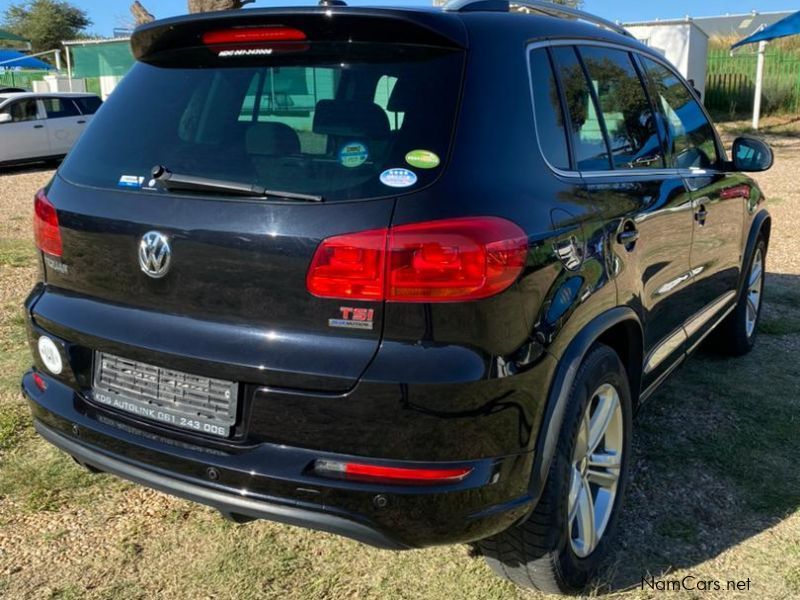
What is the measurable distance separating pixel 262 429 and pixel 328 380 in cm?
25

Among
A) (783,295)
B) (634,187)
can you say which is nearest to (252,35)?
(634,187)

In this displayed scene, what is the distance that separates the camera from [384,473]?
205cm

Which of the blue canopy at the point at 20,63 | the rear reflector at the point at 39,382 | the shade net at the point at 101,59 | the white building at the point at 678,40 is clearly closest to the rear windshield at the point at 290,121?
the rear reflector at the point at 39,382

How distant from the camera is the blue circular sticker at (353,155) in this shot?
2141 millimetres

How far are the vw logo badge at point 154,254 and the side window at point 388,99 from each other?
0.71m

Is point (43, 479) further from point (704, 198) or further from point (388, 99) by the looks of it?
point (704, 198)

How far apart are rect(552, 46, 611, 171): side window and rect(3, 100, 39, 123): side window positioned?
1533cm

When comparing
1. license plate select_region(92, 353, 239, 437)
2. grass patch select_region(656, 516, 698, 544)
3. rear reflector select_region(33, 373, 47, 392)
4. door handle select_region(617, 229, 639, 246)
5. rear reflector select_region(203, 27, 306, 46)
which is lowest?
grass patch select_region(656, 516, 698, 544)

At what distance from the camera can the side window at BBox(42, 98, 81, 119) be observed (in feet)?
53.1

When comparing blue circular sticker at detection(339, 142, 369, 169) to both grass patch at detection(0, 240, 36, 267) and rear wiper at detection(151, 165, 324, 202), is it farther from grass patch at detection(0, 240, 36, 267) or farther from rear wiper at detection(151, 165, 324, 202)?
grass patch at detection(0, 240, 36, 267)

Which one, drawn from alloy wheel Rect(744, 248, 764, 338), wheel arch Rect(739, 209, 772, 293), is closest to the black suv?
wheel arch Rect(739, 209, 772, 293)

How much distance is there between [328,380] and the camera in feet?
6.68

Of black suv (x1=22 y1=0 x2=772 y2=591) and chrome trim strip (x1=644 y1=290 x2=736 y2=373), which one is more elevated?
black suv (x1=22 y1=0 x2=772 y2=591)

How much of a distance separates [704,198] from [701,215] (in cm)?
10
